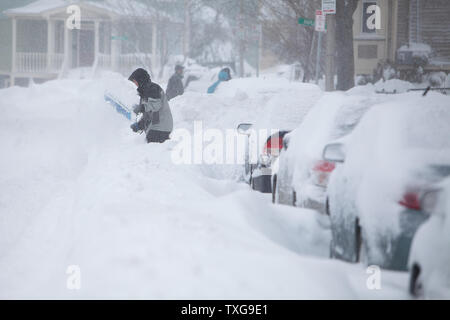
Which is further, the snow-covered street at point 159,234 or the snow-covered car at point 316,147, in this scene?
the snow-covered car at point 316,147

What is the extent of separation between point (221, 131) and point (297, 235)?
10096 millimetres

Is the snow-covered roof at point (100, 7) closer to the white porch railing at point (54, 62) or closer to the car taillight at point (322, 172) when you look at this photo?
the white porch railing at point (54, 62)

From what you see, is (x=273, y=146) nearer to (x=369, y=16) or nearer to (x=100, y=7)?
(x=369, y=16)

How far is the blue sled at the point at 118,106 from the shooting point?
61.4ft

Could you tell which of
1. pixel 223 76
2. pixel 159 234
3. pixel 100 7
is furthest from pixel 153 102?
pixel 100 7

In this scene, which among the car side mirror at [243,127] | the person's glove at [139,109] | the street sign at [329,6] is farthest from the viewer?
the street sign at [329,6]

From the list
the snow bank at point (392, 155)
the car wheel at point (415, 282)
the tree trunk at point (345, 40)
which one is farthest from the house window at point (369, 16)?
the car wheel at point (415, 282)

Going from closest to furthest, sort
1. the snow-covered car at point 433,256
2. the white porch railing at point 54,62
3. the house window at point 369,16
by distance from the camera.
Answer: the snow-covered car at point 433,256 → the house window at point 369,16 → the white porch railing at point 54,62

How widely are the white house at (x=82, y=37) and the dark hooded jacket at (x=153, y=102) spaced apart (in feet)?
81.8

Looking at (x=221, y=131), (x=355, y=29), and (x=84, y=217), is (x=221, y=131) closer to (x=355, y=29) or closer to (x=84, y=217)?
(x=84, y=217)

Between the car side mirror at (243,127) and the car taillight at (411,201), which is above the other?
the car side mirror at (243,127)

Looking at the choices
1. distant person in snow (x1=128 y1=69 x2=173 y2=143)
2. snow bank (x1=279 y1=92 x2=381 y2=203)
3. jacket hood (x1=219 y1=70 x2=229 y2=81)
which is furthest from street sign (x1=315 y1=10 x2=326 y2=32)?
snow bank (x1=279 y1=92 x2=381 y2=203)
